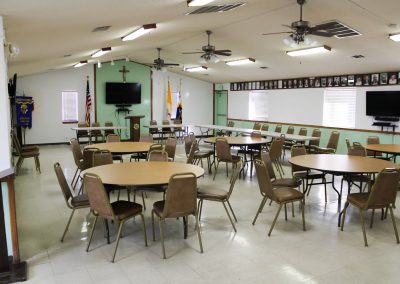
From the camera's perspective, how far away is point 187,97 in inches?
582

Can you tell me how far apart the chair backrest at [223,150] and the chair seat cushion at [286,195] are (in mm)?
2360

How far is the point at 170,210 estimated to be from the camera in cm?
334

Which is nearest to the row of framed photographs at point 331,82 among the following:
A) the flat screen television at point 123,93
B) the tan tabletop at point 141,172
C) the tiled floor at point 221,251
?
the flat screen television at point 123,93

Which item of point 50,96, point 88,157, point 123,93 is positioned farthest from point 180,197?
point 123,93

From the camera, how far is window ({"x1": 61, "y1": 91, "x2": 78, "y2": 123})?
12.3 m

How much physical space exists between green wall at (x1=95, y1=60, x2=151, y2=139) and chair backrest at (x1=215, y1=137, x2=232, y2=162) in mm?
7340

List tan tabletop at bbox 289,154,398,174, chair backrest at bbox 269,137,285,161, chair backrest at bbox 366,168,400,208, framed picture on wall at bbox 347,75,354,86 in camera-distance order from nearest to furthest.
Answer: chair backrest at bbox 366,168,400,208
tan tabletop at bbox 289,154,398,174
chair backrest at bbox 269,137,285,161
framed picture on wall at bbox 347,75,354,86

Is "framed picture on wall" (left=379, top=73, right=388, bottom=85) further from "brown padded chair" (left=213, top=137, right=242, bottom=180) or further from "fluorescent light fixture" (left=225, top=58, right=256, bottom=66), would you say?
"brown padded chair" (left=213, top=137, right=242, bottom=180)

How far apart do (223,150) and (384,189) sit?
3.34 m

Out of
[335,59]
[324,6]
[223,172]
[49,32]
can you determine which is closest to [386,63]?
[335,59]

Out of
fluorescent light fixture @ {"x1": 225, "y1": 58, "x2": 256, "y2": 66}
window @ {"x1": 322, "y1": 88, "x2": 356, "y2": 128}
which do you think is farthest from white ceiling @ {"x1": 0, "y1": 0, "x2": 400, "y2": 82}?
window @ {"x1": 322, "y1": 88, "x2": 356, "y2": 128}

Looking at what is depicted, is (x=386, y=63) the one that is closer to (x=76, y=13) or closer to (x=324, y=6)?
(x=324, y=6)

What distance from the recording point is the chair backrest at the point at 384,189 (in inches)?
143

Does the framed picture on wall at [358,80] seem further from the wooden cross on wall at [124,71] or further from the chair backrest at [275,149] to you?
the wooden cross on wall at [124,71]
